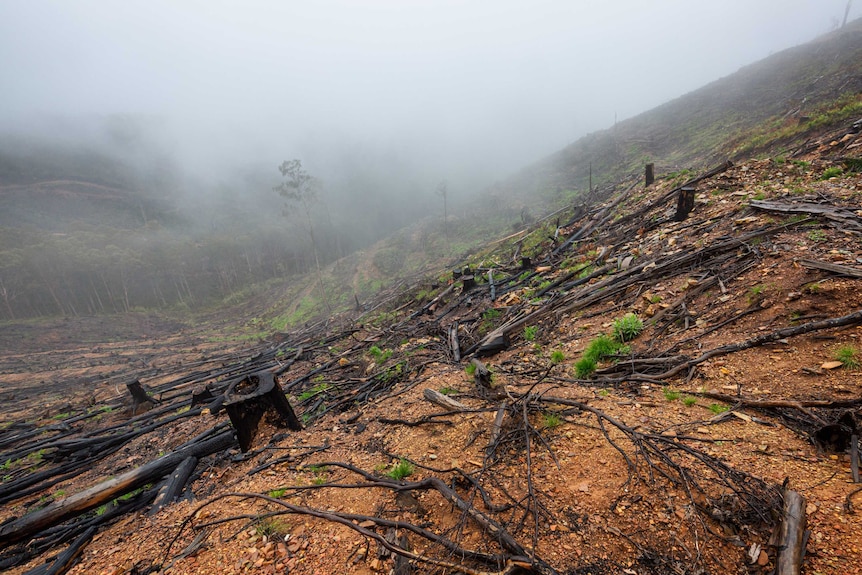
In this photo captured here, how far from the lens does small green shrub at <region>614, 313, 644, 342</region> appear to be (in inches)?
212

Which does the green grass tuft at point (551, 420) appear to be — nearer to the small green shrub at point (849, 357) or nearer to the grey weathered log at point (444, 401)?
the grey weathered log at point (444, 401)

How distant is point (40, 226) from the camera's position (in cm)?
5994

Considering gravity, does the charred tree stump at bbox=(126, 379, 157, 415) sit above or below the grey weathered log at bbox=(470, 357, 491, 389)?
above

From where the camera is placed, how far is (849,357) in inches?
129

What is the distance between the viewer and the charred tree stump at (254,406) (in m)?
4.94

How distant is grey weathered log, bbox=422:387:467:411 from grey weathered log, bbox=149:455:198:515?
3848 millimetres

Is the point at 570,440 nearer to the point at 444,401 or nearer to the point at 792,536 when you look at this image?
the point at 792,536

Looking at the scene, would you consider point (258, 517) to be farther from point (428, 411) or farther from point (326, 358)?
point (326, 358)

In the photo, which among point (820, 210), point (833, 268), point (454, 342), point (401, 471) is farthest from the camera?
Answer: point (454, 342)

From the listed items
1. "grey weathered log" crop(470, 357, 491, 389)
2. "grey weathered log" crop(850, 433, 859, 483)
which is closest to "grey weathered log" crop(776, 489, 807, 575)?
"grey weathered log" crop(850, 433, 859, 483)

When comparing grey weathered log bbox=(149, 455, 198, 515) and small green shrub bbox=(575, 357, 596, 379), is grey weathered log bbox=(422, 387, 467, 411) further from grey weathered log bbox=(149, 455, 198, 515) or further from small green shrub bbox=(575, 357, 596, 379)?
grey weathered log bbox=(149, 455, 198, 515)

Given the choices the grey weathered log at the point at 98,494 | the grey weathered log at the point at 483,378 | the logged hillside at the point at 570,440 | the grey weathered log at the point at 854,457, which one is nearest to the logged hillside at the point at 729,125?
the logged hillside at the point at 570,440

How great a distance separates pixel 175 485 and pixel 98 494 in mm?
813

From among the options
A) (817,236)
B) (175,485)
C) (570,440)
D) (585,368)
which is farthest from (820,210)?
(175,485)
